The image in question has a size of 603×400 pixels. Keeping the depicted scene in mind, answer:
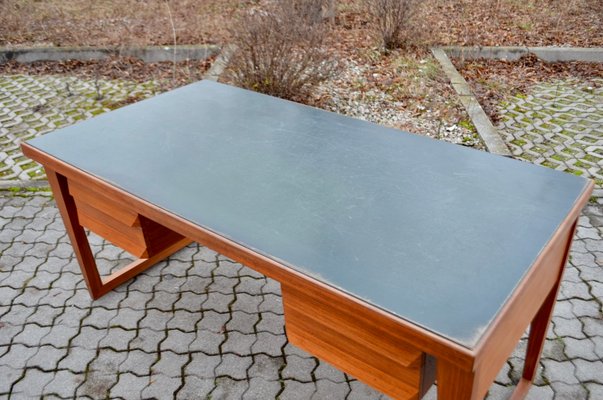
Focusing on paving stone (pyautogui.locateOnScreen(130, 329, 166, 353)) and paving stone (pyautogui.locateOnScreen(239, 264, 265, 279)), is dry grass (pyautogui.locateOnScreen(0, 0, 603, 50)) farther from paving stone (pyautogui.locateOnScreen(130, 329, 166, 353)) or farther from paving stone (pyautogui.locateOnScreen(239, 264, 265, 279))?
paving stone (pyautogui.locateOnScreen(130, 329, 166, 353))

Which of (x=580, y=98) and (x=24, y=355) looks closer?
(x=24, y=355)

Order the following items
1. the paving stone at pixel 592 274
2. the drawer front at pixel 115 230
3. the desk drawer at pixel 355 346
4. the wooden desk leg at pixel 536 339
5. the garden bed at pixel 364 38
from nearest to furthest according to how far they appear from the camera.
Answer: the desk drawer at pixel 355 346
the wooden desk leg at pixel 536 339
the drawer front at pixel 115 230
the paving stone at pixel 592 274
the garden bed at pixel 364 38

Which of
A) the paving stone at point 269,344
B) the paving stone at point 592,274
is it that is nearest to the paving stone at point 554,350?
the paving stone at point 592,274

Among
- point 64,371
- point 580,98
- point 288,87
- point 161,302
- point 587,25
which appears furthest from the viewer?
point 587,25

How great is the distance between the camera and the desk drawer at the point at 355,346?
1455 millimetres

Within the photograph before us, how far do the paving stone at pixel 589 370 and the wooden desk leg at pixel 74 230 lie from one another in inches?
99.7

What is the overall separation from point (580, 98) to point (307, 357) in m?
4.43

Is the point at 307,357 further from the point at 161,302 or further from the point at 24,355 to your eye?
the point at 24,355

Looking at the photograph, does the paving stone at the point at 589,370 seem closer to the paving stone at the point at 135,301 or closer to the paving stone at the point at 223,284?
the paving stone at the point at 223,284

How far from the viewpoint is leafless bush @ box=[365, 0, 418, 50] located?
20.5ft

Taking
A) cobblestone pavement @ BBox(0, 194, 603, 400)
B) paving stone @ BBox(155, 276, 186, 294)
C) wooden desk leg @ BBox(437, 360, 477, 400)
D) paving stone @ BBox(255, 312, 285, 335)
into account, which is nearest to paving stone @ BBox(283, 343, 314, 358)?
cobblestone pavement @ BBox(0, 194, 603, 400)

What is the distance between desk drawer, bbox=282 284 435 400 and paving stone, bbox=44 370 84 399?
1298 mm

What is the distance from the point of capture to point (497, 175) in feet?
6.14

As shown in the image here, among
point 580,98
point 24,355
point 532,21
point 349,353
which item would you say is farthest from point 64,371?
point 532,21
